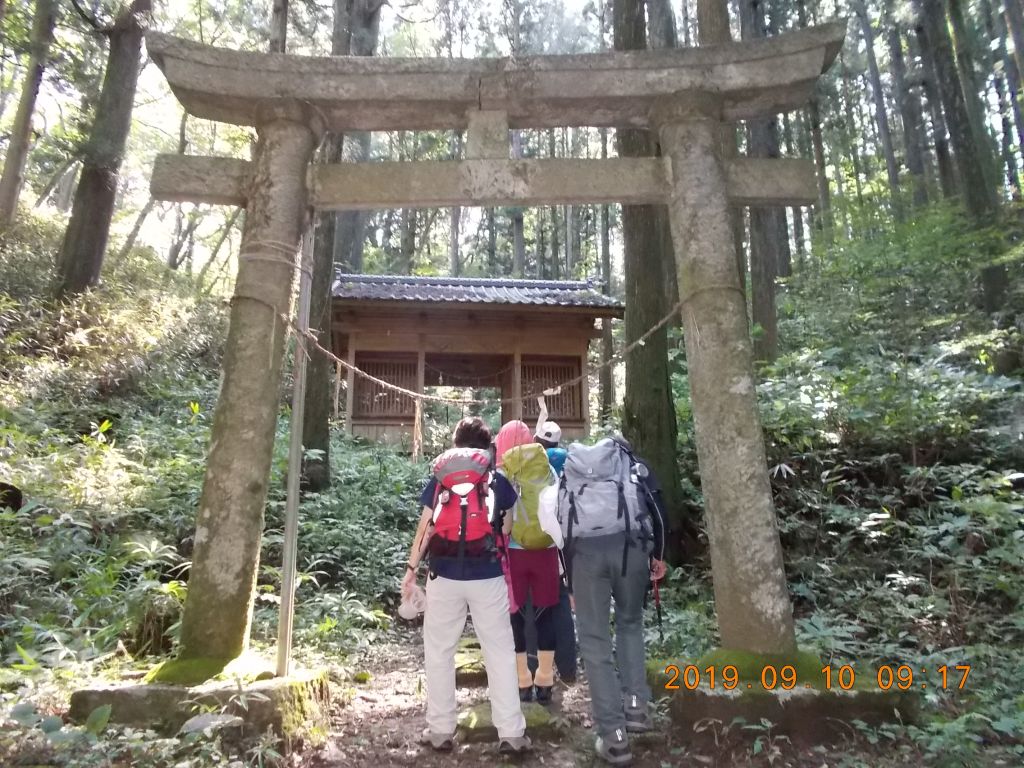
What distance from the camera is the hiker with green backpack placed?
12.5ft

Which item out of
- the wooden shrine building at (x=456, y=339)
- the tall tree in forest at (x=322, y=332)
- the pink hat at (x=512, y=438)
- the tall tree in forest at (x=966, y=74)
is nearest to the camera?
the pink hat at (x=512, y=438)

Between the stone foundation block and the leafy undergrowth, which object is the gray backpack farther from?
the stone foundation block

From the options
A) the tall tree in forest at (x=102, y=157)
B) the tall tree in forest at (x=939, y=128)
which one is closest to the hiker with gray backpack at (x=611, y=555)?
the tall tree in forest at (x=102, y=157)

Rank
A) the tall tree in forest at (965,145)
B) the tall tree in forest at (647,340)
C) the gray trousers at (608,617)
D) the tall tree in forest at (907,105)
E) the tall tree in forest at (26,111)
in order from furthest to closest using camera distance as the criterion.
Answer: the tall tree in forest at (907,105) → the tall tree in forest at (965,145) → the tall tree in forest at (26,111) → the tall tree in forest at (647,340) → the gray trousers at (608,617)

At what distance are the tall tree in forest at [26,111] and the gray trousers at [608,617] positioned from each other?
11.7 meters

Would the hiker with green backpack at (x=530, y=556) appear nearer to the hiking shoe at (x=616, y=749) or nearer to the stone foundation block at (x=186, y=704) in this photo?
the hiking shoe at (x=616, y=749)

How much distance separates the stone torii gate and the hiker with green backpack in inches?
38.4

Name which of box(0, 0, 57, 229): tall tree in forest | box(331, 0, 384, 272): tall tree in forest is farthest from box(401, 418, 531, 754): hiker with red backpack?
box(0, 0, 57, 229): tall tree in forest

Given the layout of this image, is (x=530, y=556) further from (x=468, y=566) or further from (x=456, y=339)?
(x=456, y=339)

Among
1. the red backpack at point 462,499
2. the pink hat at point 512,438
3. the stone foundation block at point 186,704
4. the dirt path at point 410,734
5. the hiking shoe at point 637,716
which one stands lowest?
the dirt path at point 410,734

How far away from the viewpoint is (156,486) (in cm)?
634

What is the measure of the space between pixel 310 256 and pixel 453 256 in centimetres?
2222

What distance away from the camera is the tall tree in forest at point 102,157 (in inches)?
400

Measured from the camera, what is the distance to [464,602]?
3.33 m
